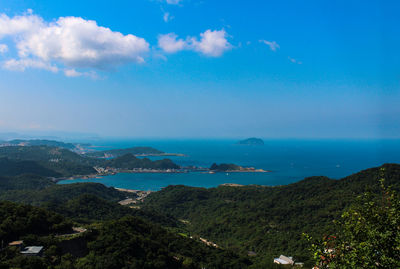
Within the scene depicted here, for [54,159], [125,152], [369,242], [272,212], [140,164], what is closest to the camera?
[369,242]

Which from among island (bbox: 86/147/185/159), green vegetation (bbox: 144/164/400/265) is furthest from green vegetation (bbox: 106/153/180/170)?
green vegetation (bbox: 144/164/400/265)

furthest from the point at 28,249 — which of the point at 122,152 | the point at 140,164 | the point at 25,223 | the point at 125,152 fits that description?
the point at 125,152

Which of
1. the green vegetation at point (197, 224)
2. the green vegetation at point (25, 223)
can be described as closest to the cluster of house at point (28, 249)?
the green vegetation at point (197, 224)

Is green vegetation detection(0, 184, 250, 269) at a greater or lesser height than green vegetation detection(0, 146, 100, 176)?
greater

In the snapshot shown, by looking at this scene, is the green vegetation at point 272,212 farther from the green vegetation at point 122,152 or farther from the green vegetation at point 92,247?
the green vegetation at point 122,152

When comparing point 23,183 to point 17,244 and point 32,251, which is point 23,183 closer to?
point 17,244

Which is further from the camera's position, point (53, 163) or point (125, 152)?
point (125, 152)

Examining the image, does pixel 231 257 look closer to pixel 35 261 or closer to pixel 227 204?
pixel 35 261

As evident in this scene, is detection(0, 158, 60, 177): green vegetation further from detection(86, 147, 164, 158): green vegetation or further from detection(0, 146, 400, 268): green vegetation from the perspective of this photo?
detection(86, 147, 164, 158): green vegetation
